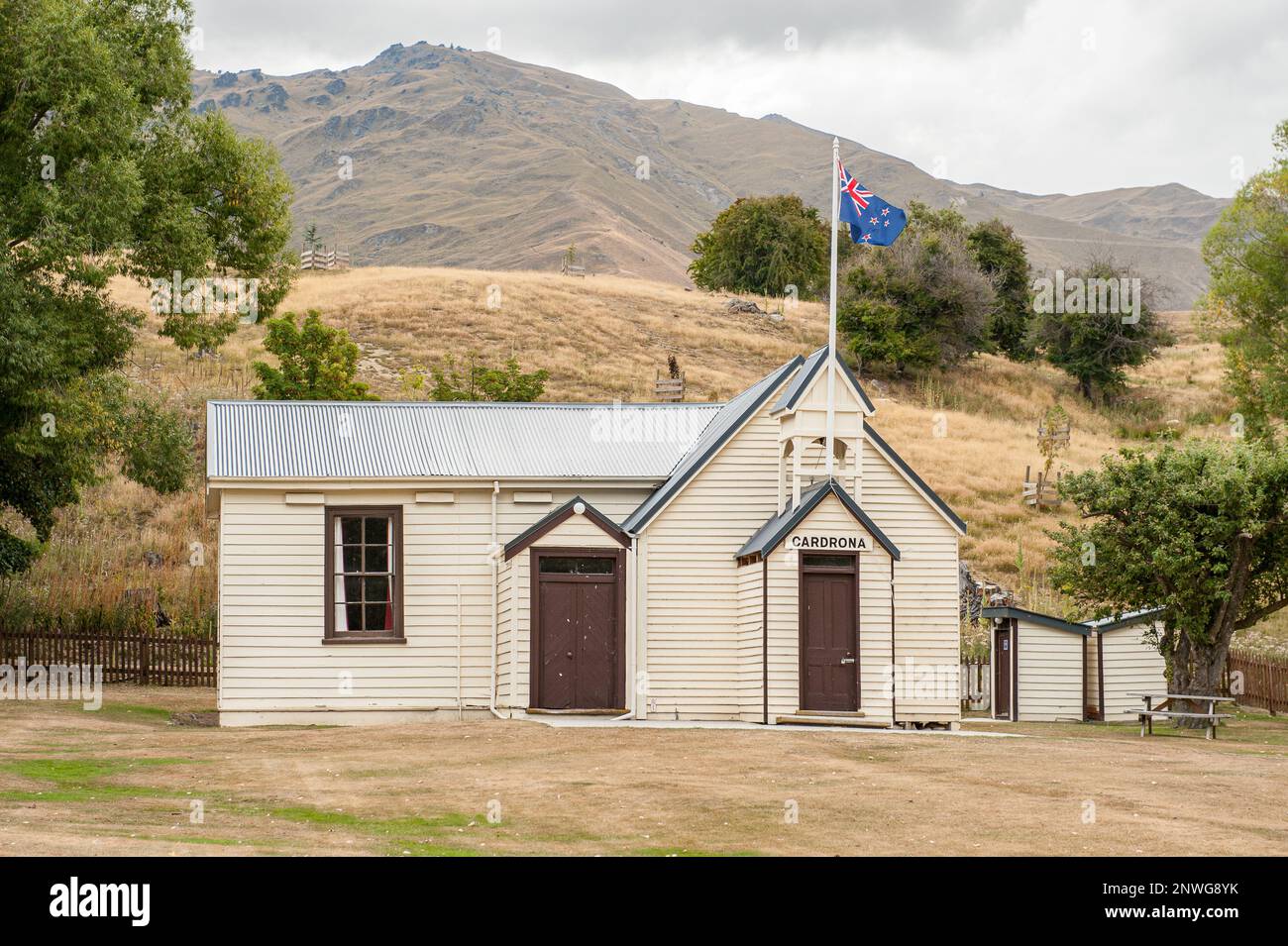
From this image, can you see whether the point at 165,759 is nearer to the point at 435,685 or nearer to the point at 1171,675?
the point at 435,685

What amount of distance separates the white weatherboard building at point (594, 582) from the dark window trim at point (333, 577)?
4cm

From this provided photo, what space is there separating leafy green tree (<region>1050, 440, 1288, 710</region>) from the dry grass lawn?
4886 millimetres

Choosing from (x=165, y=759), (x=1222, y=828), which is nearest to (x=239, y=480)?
(x=165, y=759)

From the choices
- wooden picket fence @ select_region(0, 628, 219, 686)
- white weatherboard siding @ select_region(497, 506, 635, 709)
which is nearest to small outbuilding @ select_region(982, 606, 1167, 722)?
white weatherboard siding @ select_region(497, 506, 635, 709)

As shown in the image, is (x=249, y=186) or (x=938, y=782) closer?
(x=938, y=782)

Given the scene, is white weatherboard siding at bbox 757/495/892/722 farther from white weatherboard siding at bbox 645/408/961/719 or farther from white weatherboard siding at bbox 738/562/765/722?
white weatherboard siding at bbox 738/562/765/722

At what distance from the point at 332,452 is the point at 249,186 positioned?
458 inches

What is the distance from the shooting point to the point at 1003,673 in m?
30.5

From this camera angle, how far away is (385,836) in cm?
1294

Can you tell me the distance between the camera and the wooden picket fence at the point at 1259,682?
104 ft

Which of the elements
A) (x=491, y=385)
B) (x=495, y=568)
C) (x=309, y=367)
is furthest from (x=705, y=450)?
(x=491, y=385)

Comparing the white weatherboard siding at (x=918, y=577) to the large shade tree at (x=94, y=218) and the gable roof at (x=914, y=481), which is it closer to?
the gable roof at (x=914, y=481)

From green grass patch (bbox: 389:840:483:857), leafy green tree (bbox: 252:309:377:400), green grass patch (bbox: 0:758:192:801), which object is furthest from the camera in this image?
leafy green tree (bbox: 252:309:377:400)

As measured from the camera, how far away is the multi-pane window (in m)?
25.2
